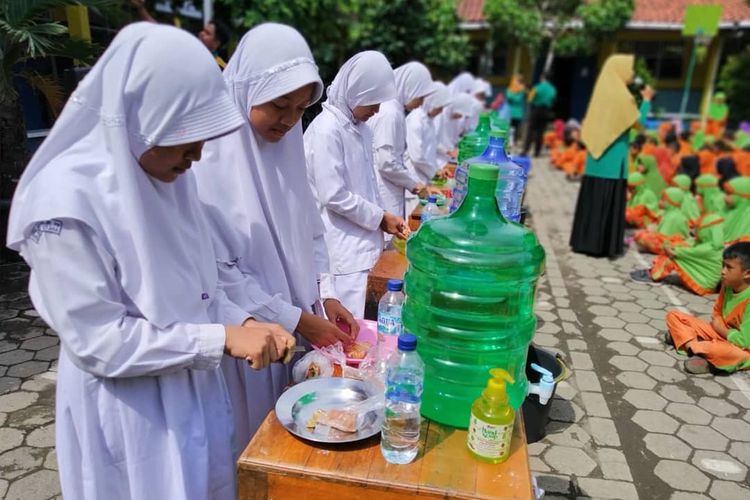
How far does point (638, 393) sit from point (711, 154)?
7756 millimetres

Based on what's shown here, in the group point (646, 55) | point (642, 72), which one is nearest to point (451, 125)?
point (642, 72)

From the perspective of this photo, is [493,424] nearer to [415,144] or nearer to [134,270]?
[134,270]

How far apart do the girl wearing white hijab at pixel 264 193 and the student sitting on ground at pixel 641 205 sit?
22.2 ft

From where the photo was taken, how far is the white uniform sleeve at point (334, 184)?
282 cm

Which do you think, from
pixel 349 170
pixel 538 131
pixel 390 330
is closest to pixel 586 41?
pixel 538 131

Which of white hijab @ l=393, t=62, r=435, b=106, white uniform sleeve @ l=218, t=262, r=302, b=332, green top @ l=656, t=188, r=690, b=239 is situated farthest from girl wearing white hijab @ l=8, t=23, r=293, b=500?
green top @ l=656, t=188, r=690, b=239

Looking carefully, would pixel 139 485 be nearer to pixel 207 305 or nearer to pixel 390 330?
pixel 207 305

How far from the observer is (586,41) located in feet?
54.1

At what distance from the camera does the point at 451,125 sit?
336 inches

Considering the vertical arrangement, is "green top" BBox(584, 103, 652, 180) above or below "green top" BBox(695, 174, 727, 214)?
above

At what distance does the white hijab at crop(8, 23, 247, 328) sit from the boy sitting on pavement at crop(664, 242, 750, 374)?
386cm

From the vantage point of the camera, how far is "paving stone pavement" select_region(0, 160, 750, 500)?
108 inches

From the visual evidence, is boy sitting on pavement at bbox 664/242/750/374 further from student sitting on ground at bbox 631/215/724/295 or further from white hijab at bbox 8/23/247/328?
white hijab at bbox 8/23/247/328

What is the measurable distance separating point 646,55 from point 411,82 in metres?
18.2
